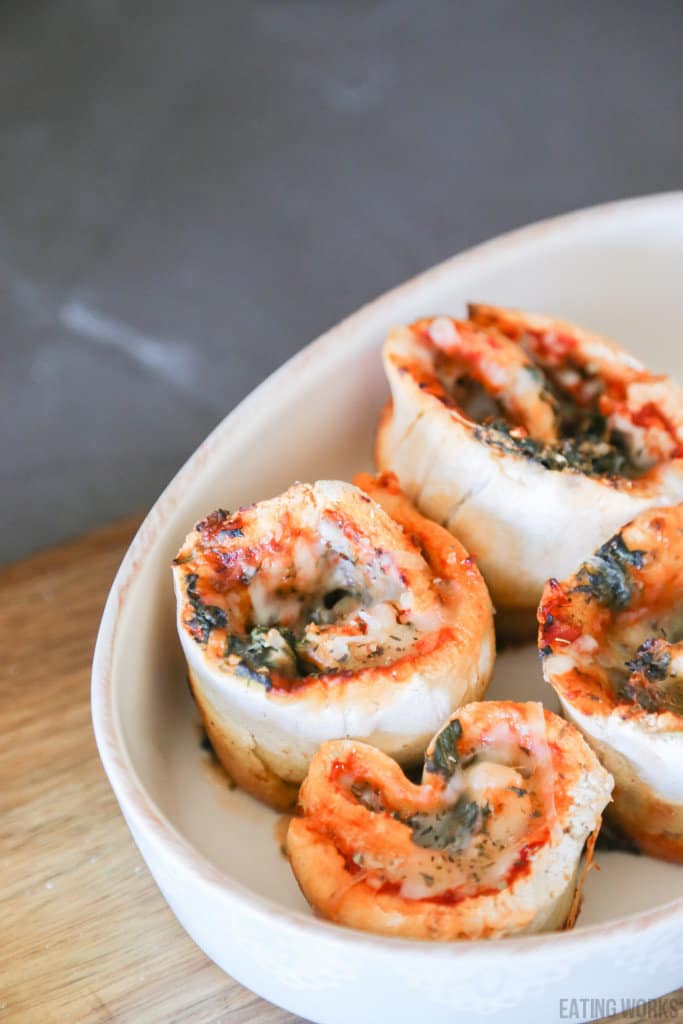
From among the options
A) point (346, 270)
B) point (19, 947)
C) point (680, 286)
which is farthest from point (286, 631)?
point (346, 270)

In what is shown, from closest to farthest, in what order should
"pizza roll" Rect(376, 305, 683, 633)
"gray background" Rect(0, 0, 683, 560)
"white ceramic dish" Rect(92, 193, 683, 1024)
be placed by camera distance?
"white ceramic dish" Rect(92, 193, 683, 1024)
"pizza roll" Rect(376, 305, 683, 633)
"gray background" Rect(0, 0, 683, 560)

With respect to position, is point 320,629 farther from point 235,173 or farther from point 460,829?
point 235,173

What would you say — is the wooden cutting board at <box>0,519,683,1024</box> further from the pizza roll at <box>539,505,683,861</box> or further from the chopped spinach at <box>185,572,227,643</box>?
the chopped spinach at <box>185,572,227,643</box>

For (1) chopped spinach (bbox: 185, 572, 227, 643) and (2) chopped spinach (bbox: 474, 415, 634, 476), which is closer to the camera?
(1) chopped spinach (bbox: 185, 572, 227, 643)

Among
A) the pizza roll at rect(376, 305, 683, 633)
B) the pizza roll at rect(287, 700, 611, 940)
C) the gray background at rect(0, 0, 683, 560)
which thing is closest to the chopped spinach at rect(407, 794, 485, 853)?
the pizza roll at rect(287, 700, 611, 940)

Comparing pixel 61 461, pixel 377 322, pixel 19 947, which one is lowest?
pixel 61 461

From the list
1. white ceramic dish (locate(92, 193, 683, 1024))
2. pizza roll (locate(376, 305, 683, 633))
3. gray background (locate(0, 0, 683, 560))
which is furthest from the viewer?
gray background (locate(0, 0, 683, 560))

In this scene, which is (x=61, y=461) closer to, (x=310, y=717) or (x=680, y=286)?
(x=680, y=286)
